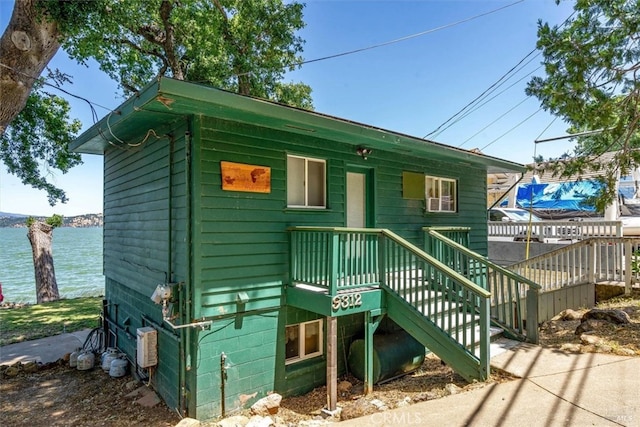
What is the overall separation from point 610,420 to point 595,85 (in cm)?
573

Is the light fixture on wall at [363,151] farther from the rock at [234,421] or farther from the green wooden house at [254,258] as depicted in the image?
the rock at [234,421]

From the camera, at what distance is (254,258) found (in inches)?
202

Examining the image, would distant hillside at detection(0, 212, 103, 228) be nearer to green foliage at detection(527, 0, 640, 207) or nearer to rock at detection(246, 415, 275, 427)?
rock at detection(246, 415, 275, 427)

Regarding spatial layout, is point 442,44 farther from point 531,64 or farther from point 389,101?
point 389,101

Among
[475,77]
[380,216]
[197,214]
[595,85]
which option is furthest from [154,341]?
[475,77]

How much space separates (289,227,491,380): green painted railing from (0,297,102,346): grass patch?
8094 mm

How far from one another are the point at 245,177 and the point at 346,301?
90.0 inches

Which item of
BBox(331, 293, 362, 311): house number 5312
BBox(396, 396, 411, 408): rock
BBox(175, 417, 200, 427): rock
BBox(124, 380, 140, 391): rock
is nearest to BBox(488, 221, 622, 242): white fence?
BBox(331, 293, 362, 311): house number 5312

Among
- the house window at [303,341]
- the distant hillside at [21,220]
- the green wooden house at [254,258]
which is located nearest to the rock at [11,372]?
the green wooden house at [254,258]

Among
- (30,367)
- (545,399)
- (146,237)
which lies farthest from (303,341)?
(30,367)

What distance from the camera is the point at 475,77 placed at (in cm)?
1306

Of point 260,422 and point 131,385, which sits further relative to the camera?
point 131,385

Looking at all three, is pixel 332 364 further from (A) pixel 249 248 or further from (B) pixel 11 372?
(B) pixel 11 372

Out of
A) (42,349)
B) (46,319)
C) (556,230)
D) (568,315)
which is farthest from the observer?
(556,230)
